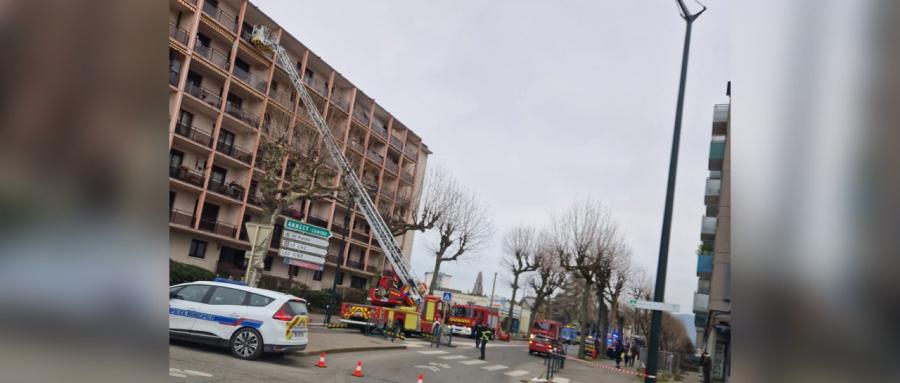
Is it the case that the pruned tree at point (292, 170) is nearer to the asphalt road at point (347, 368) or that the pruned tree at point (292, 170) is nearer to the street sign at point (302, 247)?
the street sign at point (302, 247)

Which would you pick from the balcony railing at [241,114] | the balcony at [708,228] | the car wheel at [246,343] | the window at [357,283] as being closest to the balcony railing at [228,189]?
the balcony railing at [241,114]

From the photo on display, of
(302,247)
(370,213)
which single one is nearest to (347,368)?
(302,247)

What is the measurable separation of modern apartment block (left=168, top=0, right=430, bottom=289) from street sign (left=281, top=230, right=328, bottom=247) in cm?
1144

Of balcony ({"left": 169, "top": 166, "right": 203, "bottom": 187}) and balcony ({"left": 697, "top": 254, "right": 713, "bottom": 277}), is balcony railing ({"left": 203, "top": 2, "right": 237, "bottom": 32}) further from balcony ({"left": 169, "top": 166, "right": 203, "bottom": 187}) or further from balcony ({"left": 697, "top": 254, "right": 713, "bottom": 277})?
balcony ({"left": 697, "top": 254, "right": 713, "bottom": 277})

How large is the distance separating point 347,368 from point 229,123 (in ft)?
82.8

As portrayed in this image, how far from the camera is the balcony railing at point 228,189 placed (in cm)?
3284

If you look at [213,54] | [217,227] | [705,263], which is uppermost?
[213,54]

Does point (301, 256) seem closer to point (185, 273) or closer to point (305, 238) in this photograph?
point (305, 238)

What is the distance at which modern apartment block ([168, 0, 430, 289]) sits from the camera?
97.3 ft

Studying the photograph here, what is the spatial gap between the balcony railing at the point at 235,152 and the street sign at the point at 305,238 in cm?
2080

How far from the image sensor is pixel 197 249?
32.2 meters

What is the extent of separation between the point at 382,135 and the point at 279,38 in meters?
11.1
